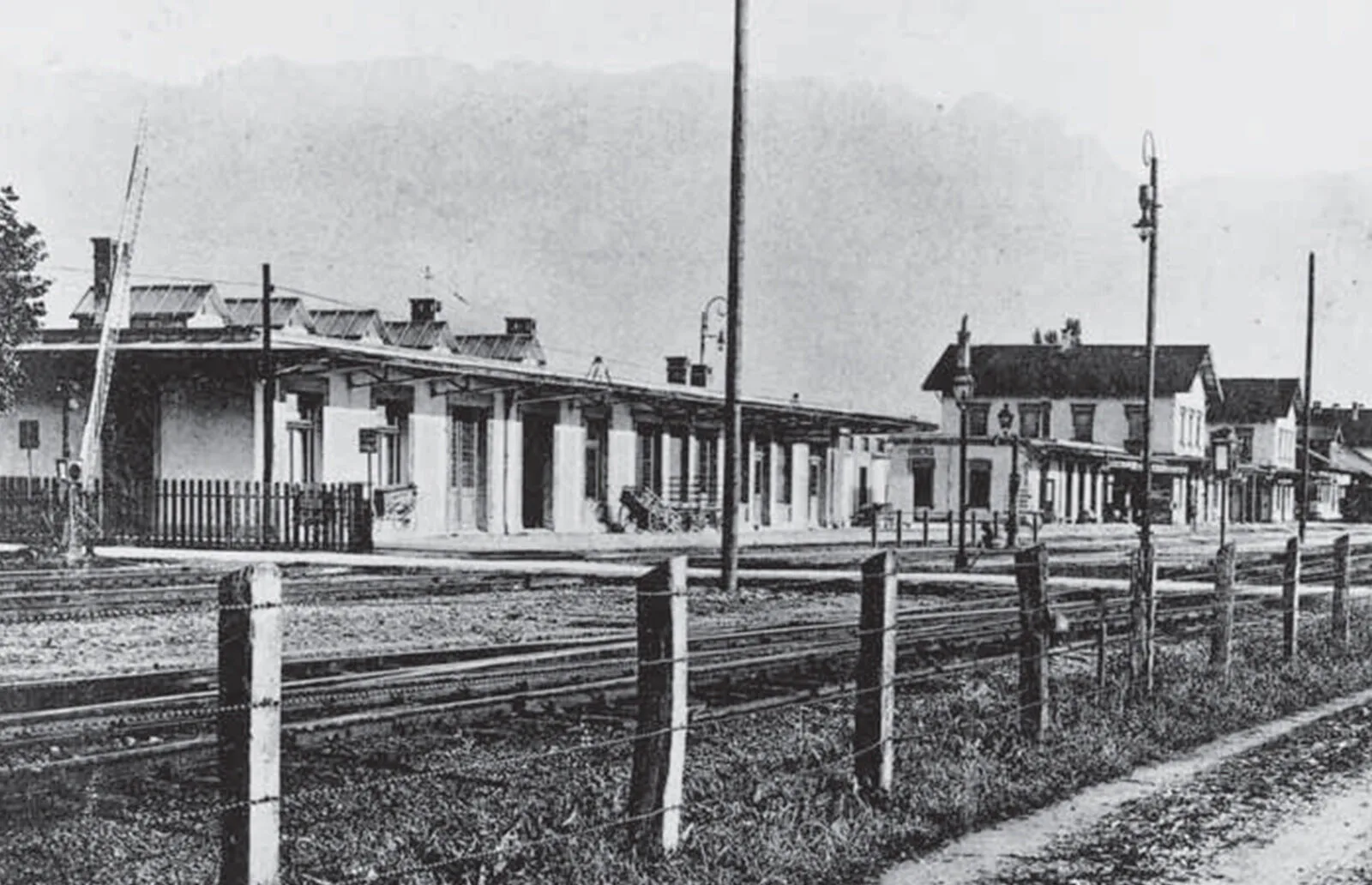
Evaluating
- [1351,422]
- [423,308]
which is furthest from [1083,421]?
[1351,422]

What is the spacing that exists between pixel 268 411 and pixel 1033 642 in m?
21.0

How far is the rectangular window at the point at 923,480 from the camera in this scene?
65.4m

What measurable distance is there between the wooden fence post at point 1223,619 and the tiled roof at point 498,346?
3766 cm

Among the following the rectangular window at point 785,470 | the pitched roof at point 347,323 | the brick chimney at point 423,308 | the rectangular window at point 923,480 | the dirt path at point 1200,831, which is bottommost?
the rectangular window at point 923,480

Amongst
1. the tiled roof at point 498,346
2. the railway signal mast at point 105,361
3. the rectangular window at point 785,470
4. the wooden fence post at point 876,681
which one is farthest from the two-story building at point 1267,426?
the wooden fence post at point 876,681

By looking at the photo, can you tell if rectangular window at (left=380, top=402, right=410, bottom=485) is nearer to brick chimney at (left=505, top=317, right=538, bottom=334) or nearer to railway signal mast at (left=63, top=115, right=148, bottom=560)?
railway signal mast at (left=63, top=115, right=148, bottom=560)

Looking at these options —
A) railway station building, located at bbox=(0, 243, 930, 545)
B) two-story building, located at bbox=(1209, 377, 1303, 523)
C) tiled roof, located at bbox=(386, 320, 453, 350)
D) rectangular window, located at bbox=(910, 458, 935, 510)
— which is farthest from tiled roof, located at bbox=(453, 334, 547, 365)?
two-story building, located at bbox=(1209, 377, 1303, 523)

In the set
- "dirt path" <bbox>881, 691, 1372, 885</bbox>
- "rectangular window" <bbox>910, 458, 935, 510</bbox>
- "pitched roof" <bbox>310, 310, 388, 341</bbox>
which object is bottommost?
"rectangular window" <bbox>910, 458, 935, 510</bbox>

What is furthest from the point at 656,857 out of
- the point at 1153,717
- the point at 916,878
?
the point at 1153,717

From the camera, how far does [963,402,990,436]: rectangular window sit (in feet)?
245

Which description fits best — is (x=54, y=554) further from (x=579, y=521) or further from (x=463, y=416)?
(x=579, y=521)

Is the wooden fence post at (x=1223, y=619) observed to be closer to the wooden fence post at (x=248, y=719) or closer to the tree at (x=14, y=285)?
the wooden fence post at (x=248, y=719)

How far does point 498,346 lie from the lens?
49.7 meters

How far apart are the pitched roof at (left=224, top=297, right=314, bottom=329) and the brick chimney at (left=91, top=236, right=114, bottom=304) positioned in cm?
323
